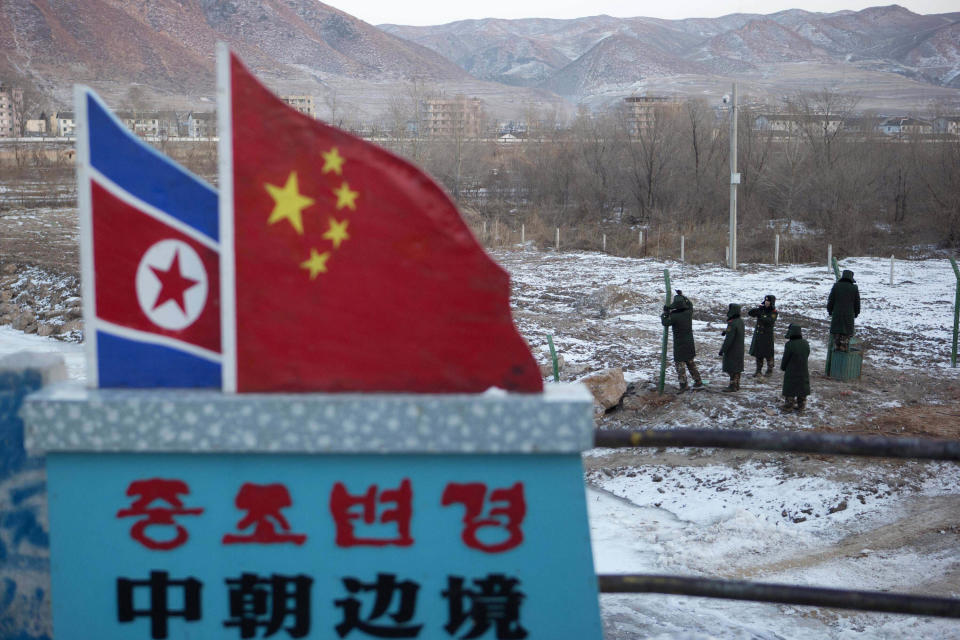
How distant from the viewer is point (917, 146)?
43531 millimetres

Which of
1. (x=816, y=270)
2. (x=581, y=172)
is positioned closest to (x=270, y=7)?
(x=581, y=172)

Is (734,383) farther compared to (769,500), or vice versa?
(734,383)

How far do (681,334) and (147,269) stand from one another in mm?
10776

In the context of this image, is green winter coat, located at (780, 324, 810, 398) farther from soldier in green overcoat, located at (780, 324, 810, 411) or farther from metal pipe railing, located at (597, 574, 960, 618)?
metal pipe railing, located at (597, 574, 960, 618)

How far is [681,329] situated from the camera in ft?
40.7

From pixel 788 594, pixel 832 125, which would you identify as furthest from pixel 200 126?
pixel 788 594

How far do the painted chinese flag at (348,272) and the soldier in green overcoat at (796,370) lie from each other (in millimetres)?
9742

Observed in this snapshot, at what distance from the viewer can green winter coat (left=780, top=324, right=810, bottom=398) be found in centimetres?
1114

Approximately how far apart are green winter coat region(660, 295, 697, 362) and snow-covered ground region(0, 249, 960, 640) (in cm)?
59

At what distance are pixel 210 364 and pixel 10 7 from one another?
174544mm

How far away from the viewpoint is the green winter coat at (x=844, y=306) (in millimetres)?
12773

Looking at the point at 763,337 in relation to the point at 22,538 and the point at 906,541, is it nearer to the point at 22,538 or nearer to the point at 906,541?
the point at 906,541

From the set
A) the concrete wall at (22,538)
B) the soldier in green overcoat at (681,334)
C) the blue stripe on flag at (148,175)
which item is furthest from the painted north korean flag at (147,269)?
the soldier in green overcoat at (681,334)

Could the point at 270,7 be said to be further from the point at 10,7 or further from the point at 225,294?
→ the point at 225,294
